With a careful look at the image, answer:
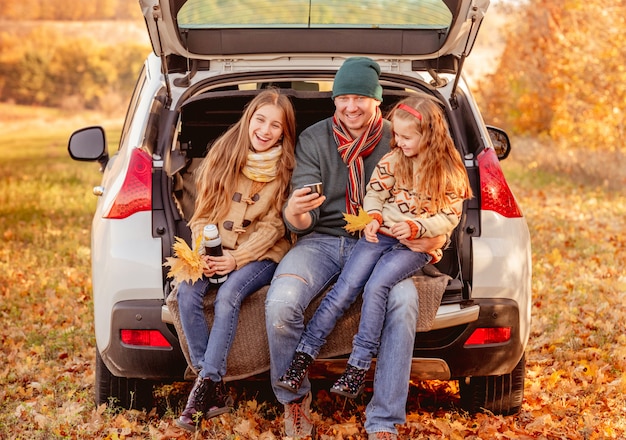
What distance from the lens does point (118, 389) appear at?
4.32 meters

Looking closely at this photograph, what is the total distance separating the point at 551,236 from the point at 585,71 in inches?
236

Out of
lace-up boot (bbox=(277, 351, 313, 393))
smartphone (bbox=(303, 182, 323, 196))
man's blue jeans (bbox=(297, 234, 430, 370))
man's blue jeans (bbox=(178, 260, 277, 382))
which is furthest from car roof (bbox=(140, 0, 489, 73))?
lace-up boot (bbox=(277, 351, 313, 393))

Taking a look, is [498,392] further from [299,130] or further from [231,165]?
[299,130]

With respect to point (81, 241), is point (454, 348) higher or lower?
higher

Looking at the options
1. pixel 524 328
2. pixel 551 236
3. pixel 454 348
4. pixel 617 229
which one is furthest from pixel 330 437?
pixel 617 229

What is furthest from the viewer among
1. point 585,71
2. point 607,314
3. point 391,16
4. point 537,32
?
point 537,32

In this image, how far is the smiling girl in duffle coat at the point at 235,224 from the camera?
3818 millimetres

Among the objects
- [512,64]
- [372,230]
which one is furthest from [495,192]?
[512,64]

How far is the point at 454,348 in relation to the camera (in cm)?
388


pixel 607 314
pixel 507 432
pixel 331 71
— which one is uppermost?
pixel 331 71

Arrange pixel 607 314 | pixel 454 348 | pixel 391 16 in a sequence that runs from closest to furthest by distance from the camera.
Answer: pixel 454 348 → pixel 391 16 → pixel 607 314

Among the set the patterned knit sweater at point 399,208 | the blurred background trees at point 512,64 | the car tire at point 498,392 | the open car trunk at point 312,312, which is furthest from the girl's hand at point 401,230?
the blurred background trees at point 512,64

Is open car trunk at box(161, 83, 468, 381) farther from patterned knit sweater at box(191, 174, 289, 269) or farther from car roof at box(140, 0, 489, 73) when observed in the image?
car roof at box(140, 0, 489, 73)

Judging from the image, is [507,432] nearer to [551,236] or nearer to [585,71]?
[551,236]
